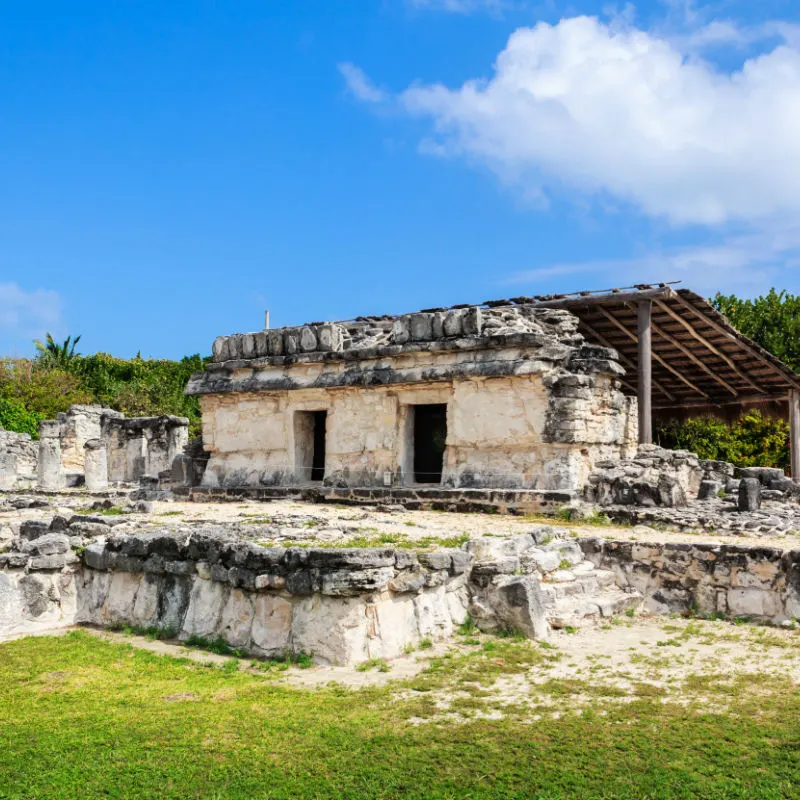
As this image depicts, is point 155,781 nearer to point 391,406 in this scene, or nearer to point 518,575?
point 518,575

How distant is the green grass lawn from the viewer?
4004 millimetres

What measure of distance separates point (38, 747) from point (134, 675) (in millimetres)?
1348

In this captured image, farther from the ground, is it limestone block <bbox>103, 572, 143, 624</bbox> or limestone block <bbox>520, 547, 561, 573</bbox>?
limestone block <bbox>520, 547, 561, 573</bbox>

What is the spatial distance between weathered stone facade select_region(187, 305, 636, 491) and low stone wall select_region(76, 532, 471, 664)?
5.49 meters

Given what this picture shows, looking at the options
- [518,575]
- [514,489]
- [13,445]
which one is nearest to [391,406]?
[514,489]

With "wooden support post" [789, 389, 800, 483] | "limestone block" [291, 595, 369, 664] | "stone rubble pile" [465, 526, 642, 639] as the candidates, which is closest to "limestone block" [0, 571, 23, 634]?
"limestone block" [291, 595, 369, 664]

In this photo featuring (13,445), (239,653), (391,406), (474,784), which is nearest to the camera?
(474,784)

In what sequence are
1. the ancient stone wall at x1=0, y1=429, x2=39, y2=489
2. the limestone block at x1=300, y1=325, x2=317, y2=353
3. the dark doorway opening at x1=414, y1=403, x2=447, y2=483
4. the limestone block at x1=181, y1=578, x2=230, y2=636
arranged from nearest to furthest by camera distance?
the limestone block at x1=181, y1=578, x2=230, y2=636
the limestone block at x1=300, y1=325, x2=317, y2=353
the dark doorway opening at x1=414, y1=403, x2=447, y2=483
the ancient stone wall at x1=0, y1=429, x2=39, y2=489

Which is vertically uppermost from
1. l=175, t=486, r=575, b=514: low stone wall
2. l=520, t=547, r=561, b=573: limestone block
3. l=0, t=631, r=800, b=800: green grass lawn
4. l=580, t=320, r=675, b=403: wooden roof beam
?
l=580, t=320, r=675, b=403: wooden roof beam

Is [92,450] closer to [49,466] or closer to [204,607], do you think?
[49,466]

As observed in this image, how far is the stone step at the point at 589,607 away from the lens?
23.2 feet

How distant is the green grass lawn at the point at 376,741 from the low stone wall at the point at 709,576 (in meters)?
2.07

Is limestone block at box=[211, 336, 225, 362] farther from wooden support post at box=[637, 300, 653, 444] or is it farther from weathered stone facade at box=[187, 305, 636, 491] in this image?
wooden support post at box=[637, 300, 653, 444]

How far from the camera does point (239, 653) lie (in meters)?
6.29
